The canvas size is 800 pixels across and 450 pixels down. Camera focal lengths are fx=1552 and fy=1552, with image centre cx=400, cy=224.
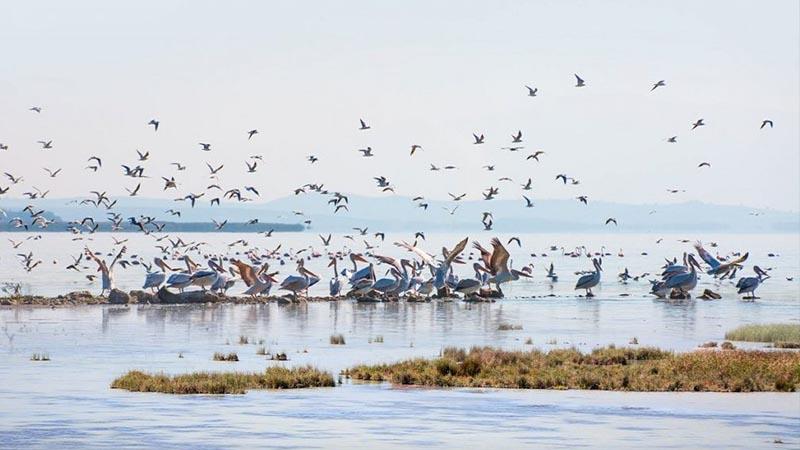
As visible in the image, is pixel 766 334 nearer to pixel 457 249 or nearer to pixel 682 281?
pixel 457 249

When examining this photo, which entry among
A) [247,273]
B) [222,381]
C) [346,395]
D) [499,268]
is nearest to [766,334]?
[346,395]

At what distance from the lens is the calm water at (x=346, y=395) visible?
2086 cm

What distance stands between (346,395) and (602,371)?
16.6 feet

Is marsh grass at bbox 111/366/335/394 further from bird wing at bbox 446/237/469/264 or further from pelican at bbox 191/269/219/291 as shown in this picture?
pelican at bbox 191/269/219/291

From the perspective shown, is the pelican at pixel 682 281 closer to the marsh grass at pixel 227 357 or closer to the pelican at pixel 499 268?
the pelican at pixel 499 268

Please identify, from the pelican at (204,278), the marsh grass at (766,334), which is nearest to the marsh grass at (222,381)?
the marsh grass at (766,334)

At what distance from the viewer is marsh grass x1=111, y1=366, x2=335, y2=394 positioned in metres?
25.1

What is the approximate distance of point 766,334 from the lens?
36375 mm

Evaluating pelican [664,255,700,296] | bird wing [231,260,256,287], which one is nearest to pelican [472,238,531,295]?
pelican [664,255,700,296]

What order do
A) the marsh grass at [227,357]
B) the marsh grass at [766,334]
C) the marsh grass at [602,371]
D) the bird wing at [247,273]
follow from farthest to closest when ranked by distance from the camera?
the bird wing at [247,273]
the marsh grass at [766,334]
the marsh grass at [227,357]
the marsh grass at [602,371]

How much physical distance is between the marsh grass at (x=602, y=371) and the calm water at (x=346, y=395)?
0.59m

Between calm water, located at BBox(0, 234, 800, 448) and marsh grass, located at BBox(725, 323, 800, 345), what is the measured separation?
1.05 metres

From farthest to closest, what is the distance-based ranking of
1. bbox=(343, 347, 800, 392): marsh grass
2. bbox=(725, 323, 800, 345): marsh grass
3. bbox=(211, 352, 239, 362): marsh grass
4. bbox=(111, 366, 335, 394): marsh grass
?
bbox=(725, 323, 800, 345): marsh grass < bbox=(211, 352, 239, 362): marsh grass < bbox=(343, 347, 800, 392): marsh grass < bbox=(111, 366, 335, 394): marsh grass

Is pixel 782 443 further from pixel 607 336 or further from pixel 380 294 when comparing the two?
pixel 380 294
